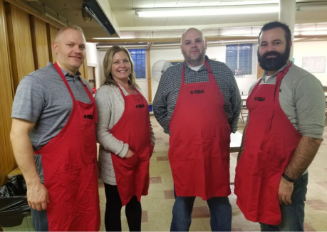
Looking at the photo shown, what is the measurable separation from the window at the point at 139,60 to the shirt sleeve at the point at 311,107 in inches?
371

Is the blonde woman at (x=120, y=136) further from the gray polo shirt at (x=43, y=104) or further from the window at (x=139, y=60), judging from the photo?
the window at (x=139, y=60)

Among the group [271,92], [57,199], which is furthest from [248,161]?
[57,199]

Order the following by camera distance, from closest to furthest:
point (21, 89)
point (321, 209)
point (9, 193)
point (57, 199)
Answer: point (21, 89), point (57, 199), point (9, 193), point (321, 209)

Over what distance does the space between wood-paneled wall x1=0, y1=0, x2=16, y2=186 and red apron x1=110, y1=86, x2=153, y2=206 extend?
1056 millimetres

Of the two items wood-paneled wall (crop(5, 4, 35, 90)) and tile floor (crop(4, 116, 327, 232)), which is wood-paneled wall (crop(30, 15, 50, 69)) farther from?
tile floor (crop(4, 116, 327, 232))

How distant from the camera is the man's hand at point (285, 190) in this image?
49.4 inches

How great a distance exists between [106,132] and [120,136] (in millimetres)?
98

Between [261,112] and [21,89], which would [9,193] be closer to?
[21,89]

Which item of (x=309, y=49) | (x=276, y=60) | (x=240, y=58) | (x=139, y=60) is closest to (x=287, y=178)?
(x=276, y=60)

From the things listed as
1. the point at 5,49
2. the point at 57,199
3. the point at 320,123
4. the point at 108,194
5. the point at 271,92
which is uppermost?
the point at 5,49

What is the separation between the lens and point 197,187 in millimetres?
1535

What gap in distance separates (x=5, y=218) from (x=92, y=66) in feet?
22.8

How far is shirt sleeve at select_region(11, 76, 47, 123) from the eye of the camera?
1.08m

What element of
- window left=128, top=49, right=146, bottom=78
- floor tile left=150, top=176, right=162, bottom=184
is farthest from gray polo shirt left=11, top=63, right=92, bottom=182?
window left=128, top=49, right=146, bottom=78
